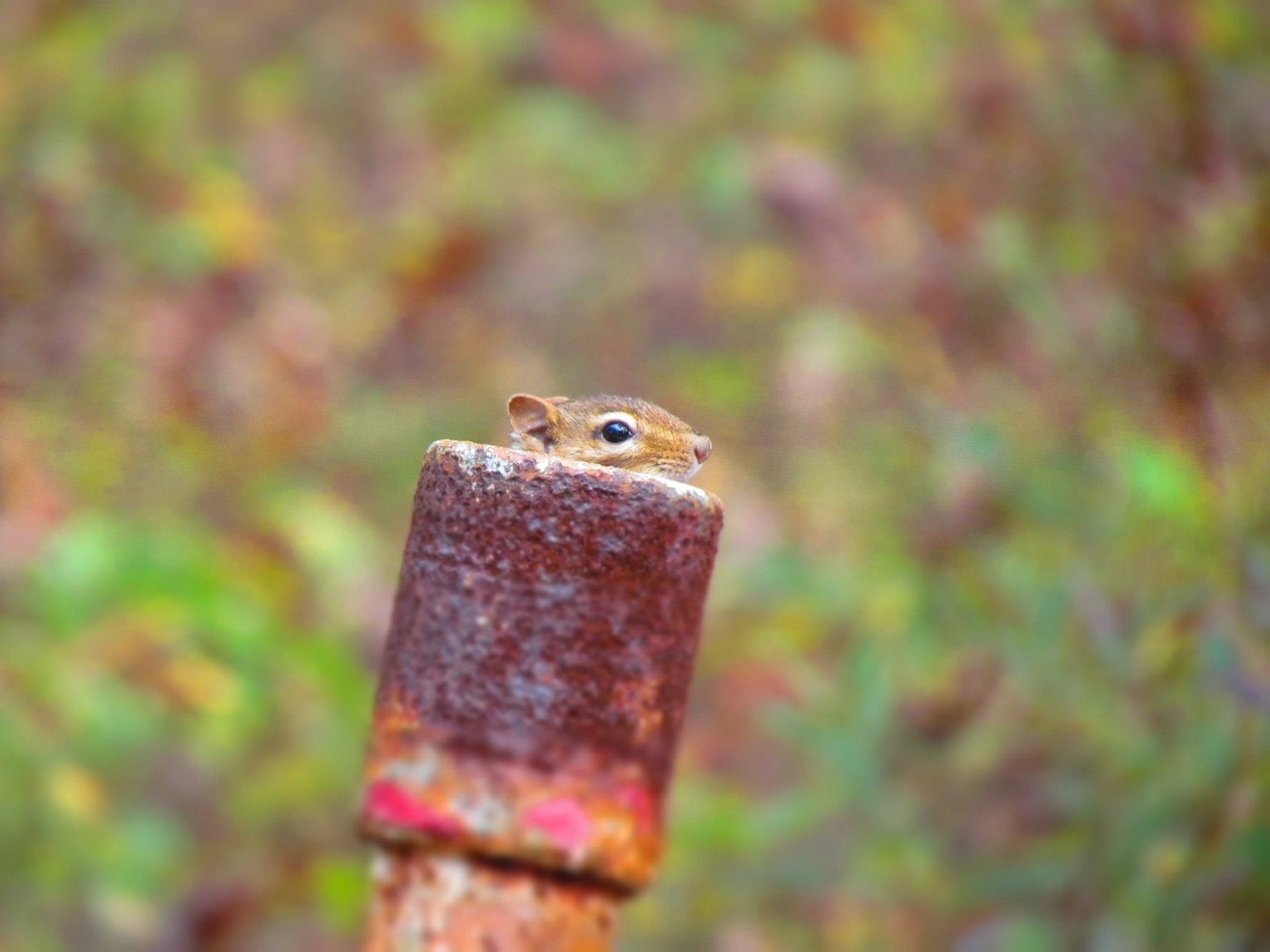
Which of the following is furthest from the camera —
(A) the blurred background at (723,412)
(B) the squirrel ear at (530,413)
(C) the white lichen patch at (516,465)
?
(A) the blurred background at (723,412)

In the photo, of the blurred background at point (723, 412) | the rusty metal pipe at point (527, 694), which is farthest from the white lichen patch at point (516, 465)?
the blurred background at point (723, 412)

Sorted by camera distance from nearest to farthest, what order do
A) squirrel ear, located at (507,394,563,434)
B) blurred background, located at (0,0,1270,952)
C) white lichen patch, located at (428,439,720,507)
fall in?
white lichen patch, located at (428,439,720,507), squirrel ear, located at (507,394,563,434), blurred background, located at (0,0,1270,952)

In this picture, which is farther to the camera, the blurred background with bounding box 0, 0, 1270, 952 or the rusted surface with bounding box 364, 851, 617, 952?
the blurred background with bounding box 0, 0, 1270, 952

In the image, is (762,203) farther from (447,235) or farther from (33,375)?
(33,375)

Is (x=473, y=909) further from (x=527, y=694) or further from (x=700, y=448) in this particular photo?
(x=700, y=448)

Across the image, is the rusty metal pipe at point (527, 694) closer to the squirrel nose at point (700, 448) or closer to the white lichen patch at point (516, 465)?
the white lichen patch at point (516, 465)

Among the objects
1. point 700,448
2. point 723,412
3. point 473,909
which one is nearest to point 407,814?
point 473,909

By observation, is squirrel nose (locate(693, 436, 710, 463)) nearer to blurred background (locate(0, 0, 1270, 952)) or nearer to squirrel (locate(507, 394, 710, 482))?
squirrel (locate(507, 394, 710, 482))

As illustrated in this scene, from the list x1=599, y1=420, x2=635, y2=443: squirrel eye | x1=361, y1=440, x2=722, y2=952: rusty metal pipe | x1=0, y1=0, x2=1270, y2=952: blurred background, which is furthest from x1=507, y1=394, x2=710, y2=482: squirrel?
x1=0, y1=0, x2=1270, y2=952: blurred background
